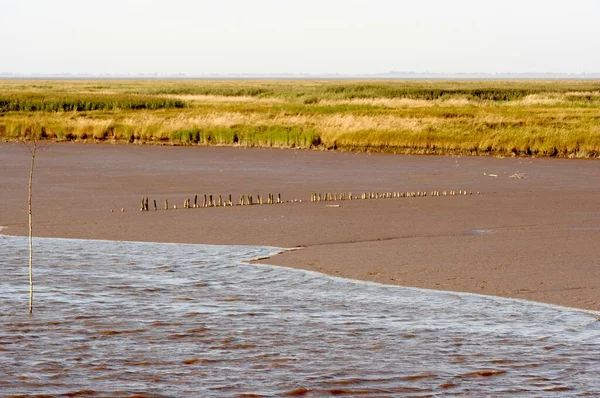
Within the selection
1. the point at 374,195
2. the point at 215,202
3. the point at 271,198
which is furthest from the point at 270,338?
the point at 374,195

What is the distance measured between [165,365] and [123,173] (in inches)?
777

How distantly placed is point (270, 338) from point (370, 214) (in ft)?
31.3

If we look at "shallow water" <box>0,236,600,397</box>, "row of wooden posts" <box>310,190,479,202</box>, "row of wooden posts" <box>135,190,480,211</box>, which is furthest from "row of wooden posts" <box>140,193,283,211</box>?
"shallow water" <box>0,236,600,397</box>

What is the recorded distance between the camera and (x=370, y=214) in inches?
735

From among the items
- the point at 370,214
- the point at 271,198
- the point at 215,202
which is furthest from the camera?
the point at 215,202

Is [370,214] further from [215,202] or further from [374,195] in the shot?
[215,202]

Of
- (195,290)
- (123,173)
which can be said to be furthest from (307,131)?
(195,290)

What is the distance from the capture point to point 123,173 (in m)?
27.7

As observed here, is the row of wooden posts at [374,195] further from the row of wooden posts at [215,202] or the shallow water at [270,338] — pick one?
the shallow water at [270,338]

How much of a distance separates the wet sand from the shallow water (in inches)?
43.3

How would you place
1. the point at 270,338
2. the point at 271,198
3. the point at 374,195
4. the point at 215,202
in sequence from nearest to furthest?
the point at 270,338 → the point at 271,198 → the point at 215,202 → the point at 374,195

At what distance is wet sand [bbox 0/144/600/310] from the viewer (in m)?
12.9

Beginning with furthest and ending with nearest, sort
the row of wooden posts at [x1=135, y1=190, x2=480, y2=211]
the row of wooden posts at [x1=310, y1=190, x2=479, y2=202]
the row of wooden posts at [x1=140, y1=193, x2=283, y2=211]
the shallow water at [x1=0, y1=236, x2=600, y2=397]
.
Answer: the row of wooden posts at [x1=310, y1=190, x2=479, y2=202] → the row of wooden posts at [x1=135, y1=190, x2=480, y2=211] → the row of wooden posts at [x1=140, y1=193, x2=283, y2=211] → the shallow water at [x1=0, y1=236, x2=600, y2=397]

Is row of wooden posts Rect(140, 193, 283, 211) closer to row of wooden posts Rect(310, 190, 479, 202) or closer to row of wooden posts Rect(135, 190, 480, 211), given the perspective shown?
row of wooden posts Rect(135, 190, 480, 211)
